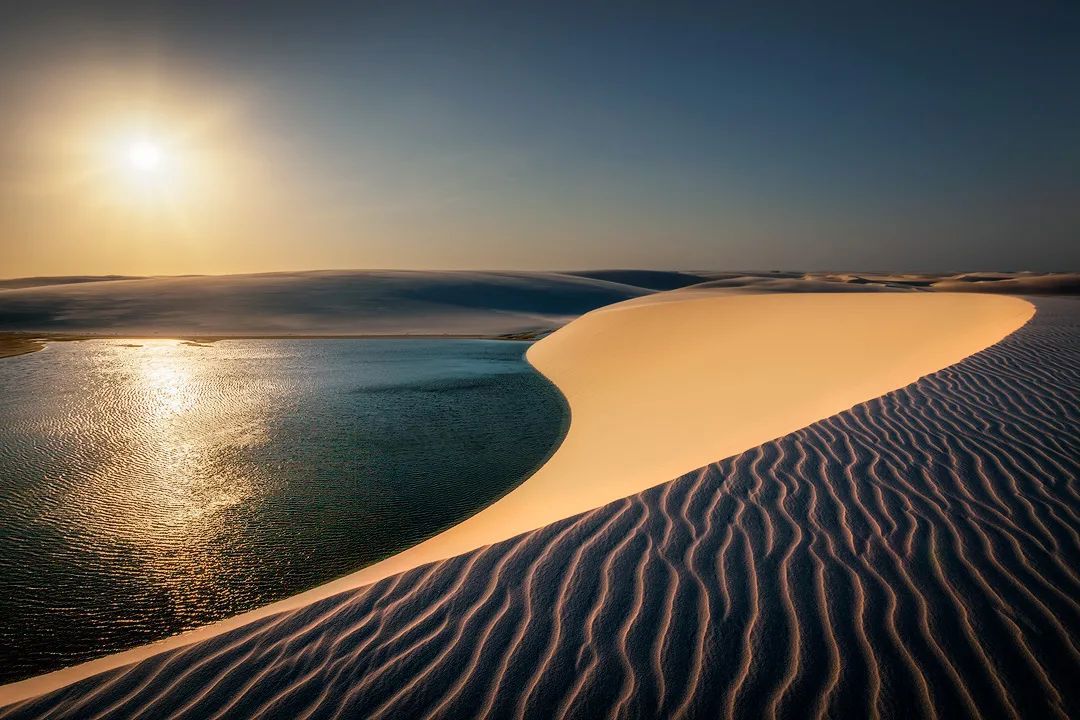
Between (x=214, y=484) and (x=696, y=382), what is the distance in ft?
30.5

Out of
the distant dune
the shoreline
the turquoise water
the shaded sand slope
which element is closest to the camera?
the turquoise water

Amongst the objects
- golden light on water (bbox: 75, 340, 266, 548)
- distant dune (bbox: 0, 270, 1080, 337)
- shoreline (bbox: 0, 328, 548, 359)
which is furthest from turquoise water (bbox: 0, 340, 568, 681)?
distant dune (bbox: 0, 270, 1080, 337)

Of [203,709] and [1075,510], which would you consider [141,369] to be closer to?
[203,709]

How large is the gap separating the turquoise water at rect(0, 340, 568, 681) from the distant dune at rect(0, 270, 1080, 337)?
1940 cm

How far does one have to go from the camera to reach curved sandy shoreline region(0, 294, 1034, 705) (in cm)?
552

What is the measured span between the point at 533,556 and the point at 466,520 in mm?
3074

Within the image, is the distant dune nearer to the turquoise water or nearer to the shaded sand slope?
the shaded sand slope

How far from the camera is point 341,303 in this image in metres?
44.8

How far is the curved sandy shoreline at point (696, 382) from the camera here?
552 centimetres

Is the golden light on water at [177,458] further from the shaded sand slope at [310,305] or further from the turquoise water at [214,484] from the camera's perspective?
the shaded sand slope at [310,305]

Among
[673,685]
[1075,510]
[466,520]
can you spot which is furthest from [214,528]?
[1075,510]

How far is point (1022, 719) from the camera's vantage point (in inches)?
88.9

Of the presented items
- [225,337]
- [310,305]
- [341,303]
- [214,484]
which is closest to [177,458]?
[214,484]

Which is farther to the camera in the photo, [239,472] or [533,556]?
[239,472]
